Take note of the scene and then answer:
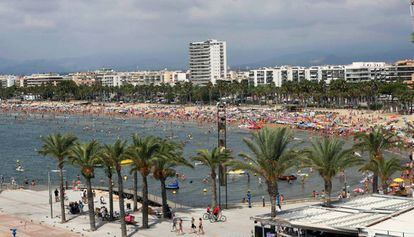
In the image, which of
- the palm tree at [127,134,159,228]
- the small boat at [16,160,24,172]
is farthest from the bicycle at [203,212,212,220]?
the small boat at [16,160,24,172]

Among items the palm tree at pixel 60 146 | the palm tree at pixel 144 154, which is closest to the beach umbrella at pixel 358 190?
the palm tree at pixel 144 154

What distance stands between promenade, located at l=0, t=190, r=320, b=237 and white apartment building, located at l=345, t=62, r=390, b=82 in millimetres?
141847

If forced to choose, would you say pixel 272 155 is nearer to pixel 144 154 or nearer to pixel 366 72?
pixel 144 154

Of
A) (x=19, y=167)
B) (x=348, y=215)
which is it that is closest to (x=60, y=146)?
Result: (x=348, y=215)

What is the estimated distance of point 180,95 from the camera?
161 m

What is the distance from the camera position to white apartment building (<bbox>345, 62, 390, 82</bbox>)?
17140 cm

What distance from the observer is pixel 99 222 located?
103 ft

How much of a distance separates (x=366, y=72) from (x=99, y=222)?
6031 inches

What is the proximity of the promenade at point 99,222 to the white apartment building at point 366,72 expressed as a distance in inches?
5585

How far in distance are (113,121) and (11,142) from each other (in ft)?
104

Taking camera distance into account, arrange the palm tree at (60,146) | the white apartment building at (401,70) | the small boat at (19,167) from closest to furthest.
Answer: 1. the palm tree at (60,146)
2. the small boat at (19,167)
3. the white apartment building at (401,70)

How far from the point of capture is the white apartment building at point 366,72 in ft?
562

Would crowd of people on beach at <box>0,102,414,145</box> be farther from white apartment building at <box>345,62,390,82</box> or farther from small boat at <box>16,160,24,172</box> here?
white apartment building at <box>345,62,390,82</box>

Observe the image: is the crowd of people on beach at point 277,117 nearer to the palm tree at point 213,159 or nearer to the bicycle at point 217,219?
the palm tree at point 213,159
